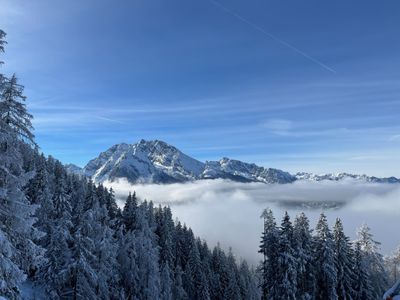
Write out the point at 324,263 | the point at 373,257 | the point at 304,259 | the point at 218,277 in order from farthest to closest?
1. the point at 218,277
2. the point at 373,257
3. the point at 304,259
4. the point at 324,263

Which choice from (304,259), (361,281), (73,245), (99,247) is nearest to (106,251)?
(99,247)

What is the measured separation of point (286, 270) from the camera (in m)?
49.5

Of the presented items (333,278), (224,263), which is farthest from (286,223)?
(224,263)

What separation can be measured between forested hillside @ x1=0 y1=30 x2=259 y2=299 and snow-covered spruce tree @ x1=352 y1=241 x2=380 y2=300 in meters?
27.0

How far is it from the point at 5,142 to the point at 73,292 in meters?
26.8

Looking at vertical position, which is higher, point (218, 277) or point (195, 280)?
point (195, 280)

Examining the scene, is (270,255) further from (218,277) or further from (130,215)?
(218,277)

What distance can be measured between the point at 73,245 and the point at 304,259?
94.3 feet

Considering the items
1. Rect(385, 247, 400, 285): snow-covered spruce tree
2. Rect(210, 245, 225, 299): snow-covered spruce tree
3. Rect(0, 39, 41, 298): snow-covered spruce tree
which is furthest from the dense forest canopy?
Rect(385, 247, 400, 285): snow-covered spruce tree

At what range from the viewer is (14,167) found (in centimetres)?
1853

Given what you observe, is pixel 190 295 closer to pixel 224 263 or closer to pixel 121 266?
pixel 224 263

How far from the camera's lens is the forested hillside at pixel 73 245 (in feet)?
58.6

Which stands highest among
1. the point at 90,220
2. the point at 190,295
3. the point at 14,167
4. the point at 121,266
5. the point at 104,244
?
the point at 14,167

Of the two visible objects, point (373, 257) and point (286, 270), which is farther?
point (373, 257)
